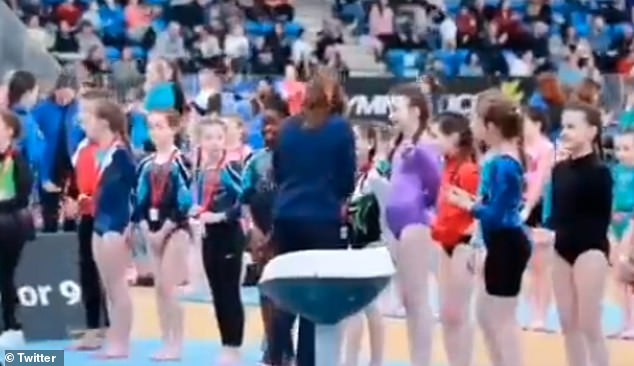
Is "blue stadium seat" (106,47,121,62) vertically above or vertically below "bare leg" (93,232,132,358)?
above

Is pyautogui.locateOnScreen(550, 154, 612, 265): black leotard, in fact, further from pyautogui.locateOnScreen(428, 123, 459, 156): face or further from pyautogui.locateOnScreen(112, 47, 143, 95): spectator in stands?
pyautogui.locateOnScreen(112, 47, 143, 95): spectator in stands

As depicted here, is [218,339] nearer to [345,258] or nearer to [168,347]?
[168,347]

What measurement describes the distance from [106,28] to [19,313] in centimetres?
1384

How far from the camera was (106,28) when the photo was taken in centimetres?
2364

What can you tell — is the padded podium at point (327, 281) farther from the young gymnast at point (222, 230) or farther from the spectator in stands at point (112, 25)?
the spectator in stands at point (112, 25)

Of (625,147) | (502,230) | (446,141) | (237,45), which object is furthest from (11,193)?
(237,45)

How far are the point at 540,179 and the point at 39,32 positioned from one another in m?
12.4

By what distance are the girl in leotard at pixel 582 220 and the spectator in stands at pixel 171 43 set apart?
15.1 metres

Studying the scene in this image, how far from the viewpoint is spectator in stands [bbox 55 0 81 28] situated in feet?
76.2

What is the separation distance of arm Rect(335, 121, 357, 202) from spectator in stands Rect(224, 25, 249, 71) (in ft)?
47.8

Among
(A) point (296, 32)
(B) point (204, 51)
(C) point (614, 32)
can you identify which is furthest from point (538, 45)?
(B) point (204, 51)

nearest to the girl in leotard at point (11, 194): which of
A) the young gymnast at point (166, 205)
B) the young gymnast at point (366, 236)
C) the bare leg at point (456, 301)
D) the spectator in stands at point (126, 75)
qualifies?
the young gymnast at point (166, 205)

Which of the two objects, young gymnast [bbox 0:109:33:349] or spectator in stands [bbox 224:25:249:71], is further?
spectator in stands [bbox 224:25:249:71]

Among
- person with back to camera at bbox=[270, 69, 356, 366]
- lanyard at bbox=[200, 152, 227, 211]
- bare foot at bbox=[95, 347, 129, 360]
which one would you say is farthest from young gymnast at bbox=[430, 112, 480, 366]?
bare foot at bbox=[95, 347, 129, 360]
